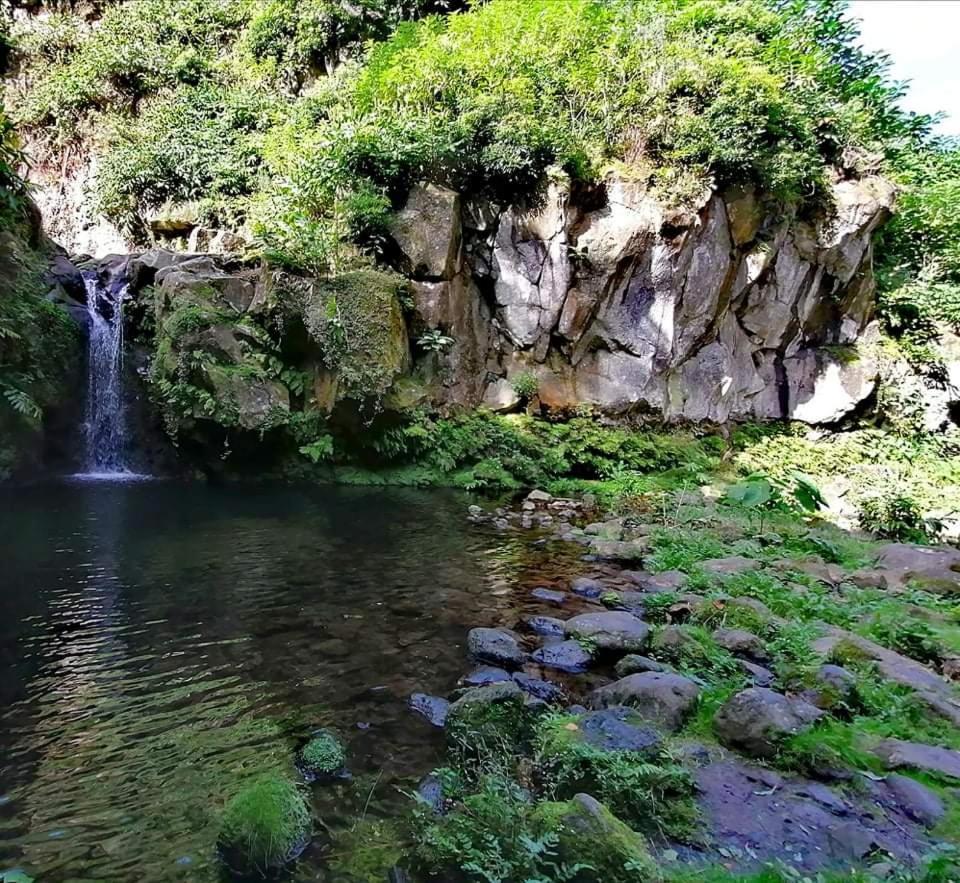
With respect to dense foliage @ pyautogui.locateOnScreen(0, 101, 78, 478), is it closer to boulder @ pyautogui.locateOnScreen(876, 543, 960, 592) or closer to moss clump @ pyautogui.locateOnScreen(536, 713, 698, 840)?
moss clump @ pyautogui.locateOnScreen(536, 713, 698, 840)

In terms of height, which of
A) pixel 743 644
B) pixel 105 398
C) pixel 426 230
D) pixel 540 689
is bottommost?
pixel 540 689

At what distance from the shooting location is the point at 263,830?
2.76m

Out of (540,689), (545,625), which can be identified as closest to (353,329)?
(545,625)

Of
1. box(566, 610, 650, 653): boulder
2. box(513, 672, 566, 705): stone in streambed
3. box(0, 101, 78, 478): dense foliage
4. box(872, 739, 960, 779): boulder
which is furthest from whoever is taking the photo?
box(0, 101, 78, 478): dense foliage

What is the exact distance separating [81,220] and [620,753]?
66.7 feet

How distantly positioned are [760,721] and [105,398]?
13526 millimetres

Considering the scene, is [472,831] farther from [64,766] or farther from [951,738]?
[951,738]

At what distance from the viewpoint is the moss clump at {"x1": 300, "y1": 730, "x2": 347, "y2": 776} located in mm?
3457

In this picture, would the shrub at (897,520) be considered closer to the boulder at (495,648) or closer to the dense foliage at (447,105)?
the dense foliage at (447,105)

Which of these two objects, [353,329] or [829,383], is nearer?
[353,329]

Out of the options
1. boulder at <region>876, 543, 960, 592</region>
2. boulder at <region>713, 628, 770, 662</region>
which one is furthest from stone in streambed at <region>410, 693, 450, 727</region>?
boulder at <region>876, 543, 960, 592</region>

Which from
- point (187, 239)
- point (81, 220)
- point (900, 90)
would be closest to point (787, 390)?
point (900, 90)

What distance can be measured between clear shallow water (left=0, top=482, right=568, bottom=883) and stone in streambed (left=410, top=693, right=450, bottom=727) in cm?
11

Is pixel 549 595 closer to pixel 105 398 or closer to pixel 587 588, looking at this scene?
pixel 587 588
